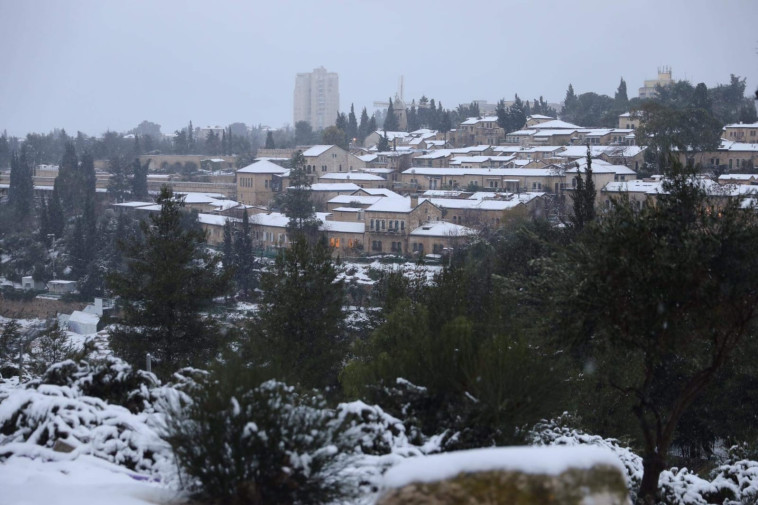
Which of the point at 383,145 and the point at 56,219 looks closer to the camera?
the point at 56,219

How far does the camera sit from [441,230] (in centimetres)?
3856

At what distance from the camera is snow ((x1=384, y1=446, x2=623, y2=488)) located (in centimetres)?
364

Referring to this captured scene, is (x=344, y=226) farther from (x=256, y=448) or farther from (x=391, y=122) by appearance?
(x=391, y=122)

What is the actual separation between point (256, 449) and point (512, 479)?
1.44m

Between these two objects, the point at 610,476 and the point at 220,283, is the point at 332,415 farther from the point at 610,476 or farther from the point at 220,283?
the point at 220,283

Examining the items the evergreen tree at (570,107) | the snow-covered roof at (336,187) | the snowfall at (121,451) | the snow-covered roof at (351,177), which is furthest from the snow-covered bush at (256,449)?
the evergreen tree at (570,107)

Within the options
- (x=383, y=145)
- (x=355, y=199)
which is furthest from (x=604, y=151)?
(x=383, y=145)

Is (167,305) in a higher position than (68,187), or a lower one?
lower

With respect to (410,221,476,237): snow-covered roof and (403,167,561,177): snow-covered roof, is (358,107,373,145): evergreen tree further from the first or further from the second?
(410,221,476,237): snow-covered roof

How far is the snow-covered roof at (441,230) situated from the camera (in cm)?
3756

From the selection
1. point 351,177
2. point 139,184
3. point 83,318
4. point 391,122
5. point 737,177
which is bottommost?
point 83,318

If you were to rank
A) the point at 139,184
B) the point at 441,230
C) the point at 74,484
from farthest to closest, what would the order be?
1. the point at 139,184
2. the point at 441,230
3. the point at 74,484

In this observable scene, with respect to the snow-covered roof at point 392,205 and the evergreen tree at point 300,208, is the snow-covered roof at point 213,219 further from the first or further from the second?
the snow-covered roof at point 392,205

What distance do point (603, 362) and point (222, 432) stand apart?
8.73m
